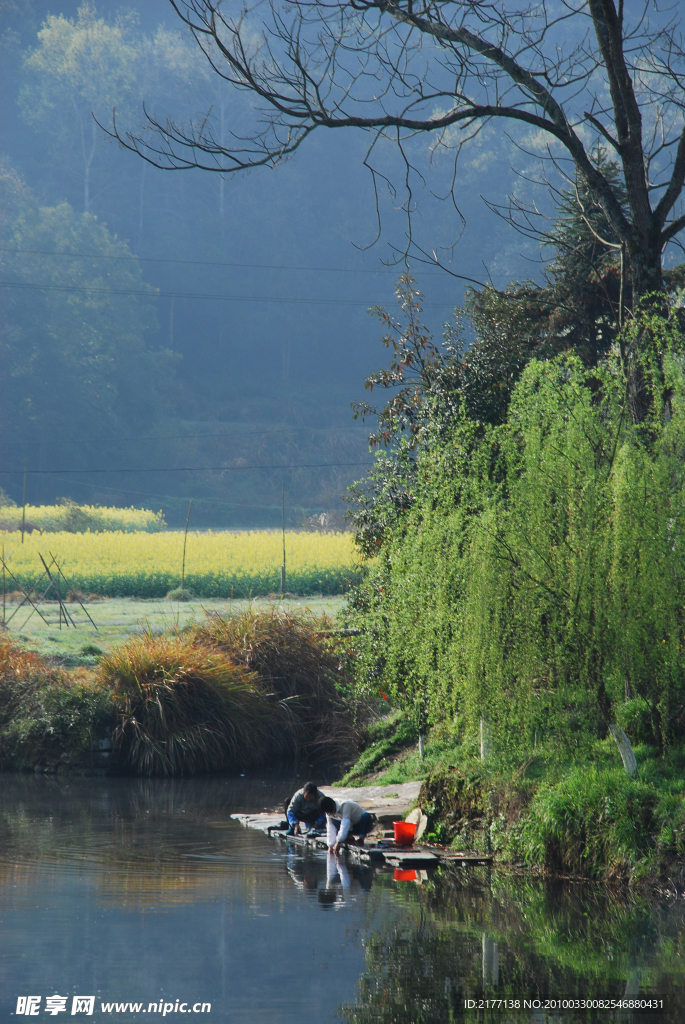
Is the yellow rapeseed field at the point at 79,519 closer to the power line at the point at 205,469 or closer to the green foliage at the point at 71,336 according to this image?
the power line at the point at 205,469

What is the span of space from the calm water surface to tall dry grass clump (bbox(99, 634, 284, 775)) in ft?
18.2

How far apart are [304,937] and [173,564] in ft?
64.3

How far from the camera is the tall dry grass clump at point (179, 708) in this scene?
59.0 feet

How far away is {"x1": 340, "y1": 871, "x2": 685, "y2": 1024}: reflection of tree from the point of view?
6781mm

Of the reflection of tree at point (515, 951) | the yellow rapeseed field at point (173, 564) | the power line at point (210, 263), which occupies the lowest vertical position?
the reflection of tree at point (515, 951)

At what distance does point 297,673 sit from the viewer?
19906 mm

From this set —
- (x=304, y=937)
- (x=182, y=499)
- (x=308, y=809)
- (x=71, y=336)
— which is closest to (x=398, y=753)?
(x=308, y=809)

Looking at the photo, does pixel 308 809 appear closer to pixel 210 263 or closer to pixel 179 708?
pixel 179 708

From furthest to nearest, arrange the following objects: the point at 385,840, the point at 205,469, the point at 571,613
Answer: the point at 205,469, the point at 385,840, the point at 571,613

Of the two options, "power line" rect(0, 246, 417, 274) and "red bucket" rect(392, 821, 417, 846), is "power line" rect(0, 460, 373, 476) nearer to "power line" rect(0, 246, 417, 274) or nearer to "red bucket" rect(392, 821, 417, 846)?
"power line" rect(0, 246, 417, 274)

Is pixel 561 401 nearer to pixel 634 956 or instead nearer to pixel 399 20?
pixel 399 20

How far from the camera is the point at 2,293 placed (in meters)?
49.2

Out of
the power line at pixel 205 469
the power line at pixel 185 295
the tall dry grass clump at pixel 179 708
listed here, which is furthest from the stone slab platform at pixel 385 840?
the power line at pixel 185 295

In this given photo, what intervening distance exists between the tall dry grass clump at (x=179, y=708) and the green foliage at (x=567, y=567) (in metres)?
7.89
